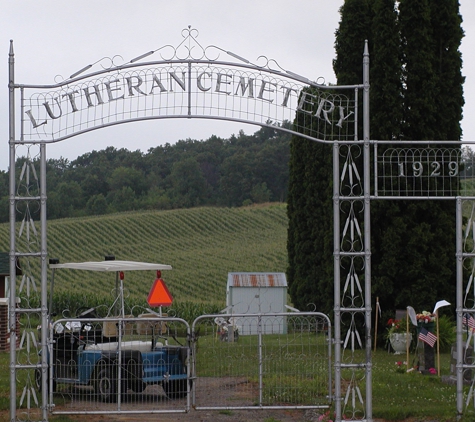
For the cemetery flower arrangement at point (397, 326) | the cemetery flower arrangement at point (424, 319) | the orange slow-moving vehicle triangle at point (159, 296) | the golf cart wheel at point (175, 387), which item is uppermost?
the orange slow-moving vehicle triangle at point (159, 296)

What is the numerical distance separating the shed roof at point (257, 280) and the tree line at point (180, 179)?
3902 cm

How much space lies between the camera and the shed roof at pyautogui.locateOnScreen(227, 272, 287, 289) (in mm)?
26969

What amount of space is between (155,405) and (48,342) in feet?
5.83

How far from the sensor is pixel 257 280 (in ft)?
89.4

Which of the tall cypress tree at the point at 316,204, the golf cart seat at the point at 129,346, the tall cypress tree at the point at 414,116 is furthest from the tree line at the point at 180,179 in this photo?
the golf cart seat at the point at 129,346

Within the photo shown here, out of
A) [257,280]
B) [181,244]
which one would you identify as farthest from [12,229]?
[181,244]

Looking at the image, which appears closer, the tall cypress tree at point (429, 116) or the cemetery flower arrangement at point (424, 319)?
the cemetery flower arrangement at point (424, 319)

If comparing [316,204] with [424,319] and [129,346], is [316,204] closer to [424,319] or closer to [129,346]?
[424,319]

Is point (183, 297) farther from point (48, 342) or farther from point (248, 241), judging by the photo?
point (48, 342)

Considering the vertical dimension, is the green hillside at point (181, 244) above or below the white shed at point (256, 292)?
above

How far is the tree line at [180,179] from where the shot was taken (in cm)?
6788

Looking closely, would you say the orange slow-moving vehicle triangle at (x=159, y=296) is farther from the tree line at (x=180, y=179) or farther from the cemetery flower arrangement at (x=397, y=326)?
the tree line at (x=180, y=179)

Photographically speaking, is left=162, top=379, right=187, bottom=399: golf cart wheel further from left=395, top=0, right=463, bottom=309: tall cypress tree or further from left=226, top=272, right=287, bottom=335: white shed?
left=226, top=272, right=287, bottom=335: white shed

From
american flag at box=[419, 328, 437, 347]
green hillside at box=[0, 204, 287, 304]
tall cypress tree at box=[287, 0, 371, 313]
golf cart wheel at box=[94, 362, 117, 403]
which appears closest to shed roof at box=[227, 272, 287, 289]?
tall cypress tree at box=[287, 0, 371, 313]
